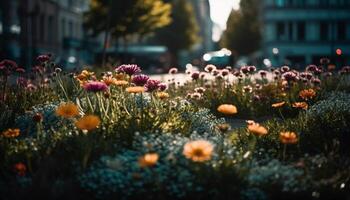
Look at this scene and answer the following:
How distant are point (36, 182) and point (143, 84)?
2.06 m

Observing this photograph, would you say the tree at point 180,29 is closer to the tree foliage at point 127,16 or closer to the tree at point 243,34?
the tree at point 243,34

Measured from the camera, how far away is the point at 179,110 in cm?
726

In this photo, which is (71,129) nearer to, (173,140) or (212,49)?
(173,140)

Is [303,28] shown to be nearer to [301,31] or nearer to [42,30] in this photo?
[301,31]

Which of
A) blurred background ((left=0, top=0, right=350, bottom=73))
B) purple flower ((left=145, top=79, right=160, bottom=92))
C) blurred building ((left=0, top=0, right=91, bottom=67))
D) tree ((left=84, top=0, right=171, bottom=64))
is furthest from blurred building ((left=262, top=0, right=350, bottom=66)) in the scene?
purple flower ((left=145, top=79, right=160, bottom=92))

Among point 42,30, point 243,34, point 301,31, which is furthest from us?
point 243,34

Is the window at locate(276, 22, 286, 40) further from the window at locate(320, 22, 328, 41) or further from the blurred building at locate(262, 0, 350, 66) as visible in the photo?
the window at locate(320, 22, 328, 41)

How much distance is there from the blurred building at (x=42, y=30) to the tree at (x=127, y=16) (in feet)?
12.1

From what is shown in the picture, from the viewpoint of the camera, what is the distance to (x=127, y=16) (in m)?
42.5

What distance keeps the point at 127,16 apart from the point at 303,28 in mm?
32857

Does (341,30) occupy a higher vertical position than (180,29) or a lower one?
lower

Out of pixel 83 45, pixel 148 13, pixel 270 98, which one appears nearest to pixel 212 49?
pixel 83 45

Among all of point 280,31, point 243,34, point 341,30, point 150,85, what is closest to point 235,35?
point 243,34

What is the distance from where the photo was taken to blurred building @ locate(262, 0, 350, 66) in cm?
6825
